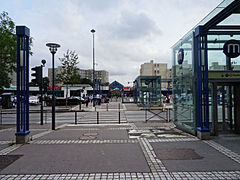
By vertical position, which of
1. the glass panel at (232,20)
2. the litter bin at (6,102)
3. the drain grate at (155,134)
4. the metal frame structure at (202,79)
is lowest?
the drain grate at (155,134)

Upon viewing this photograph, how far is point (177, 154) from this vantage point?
5.86 meters

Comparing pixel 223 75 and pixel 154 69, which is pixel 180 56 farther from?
pixel 154 69

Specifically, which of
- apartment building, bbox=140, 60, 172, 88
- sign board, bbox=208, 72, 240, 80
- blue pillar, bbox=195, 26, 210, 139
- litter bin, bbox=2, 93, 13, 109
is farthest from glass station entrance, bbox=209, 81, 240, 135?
apartment building, bbox=140, 60, 172, 88

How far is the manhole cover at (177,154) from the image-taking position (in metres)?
5.56

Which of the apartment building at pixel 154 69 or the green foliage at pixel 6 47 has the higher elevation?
the apartment building at pixel 154 69

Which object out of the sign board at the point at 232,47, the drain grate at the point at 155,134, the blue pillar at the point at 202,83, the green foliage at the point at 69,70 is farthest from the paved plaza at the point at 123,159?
the green foliage at the point at 69,70

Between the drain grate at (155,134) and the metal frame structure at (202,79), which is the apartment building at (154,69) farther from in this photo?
the metal frame structure at (202,79)

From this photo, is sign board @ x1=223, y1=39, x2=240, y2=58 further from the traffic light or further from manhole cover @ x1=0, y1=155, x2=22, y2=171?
the traffic light

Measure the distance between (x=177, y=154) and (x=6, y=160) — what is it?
15.9 feet

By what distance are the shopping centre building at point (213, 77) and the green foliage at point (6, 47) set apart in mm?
10385

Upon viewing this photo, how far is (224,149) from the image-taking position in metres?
6.30

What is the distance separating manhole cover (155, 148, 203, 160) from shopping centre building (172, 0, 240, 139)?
1.93 meters

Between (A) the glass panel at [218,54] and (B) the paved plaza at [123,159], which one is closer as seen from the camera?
(B) the paved plaza at [123,159]

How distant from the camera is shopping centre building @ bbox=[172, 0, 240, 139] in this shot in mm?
7805
